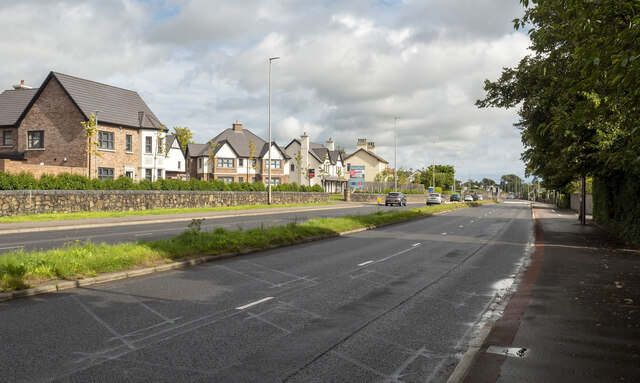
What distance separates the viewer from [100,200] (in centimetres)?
2850

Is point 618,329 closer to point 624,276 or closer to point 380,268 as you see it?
point 624,276

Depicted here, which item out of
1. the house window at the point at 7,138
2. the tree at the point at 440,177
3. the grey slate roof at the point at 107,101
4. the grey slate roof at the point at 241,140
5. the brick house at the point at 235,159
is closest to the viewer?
the grey slate roof at the point at 107,101

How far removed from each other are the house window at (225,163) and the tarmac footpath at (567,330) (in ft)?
208

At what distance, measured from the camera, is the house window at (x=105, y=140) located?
40656 millimetres

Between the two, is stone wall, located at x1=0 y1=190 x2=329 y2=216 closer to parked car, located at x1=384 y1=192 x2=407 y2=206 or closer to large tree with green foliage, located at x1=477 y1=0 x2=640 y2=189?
parked car, located at x1=384 y1=192 x2=407 y2=206

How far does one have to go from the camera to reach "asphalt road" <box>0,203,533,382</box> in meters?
5.03

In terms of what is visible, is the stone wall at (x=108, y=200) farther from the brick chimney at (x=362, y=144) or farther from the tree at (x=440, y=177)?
the tree at (x=440, y=177)

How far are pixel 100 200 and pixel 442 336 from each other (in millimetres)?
27001

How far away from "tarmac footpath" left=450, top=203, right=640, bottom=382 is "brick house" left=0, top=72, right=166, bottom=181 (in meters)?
37.5

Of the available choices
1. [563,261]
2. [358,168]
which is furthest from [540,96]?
[358,168]

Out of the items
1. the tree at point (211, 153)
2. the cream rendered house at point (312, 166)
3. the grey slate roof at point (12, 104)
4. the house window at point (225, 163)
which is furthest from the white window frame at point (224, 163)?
the grey slate roof at point (12, 104)

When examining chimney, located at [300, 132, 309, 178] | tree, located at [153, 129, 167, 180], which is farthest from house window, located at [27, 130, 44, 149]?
chimney, located at [300, 132, 309, 178]

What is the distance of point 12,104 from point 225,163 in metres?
32.0

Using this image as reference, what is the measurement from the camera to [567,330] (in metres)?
6.50
